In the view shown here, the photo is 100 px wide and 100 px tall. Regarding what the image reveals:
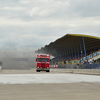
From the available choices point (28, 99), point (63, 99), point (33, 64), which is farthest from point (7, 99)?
point (33, 64)

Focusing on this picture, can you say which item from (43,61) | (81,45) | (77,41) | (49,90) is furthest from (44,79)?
(81,45)

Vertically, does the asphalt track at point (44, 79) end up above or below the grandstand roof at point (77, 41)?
below

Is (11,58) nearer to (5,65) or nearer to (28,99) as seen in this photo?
(5,65)

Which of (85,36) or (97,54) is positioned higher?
(85,36)

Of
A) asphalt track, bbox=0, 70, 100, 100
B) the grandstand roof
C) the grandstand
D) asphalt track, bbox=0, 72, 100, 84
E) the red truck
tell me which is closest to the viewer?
asphalt track, bbox=0, 70, 100, 100

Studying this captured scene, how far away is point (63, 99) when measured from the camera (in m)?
7.82

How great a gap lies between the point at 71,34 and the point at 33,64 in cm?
3946

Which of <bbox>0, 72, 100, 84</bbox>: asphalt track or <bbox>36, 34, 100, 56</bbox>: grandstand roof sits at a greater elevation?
<bbox>36, 34, 100, 56</bbox>: grandstand roof

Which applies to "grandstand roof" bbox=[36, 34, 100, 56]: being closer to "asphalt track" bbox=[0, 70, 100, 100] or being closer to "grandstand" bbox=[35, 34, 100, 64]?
"grandstand" bbox=[35, 34, 100, 64]

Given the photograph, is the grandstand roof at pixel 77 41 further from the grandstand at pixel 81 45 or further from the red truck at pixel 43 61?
the red truck at pixel 43 61

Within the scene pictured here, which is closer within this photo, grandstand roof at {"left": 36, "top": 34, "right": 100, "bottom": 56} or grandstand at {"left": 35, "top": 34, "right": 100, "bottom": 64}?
grandstand at {"left": 35, "top": 34, "right": 100, "bottom": 64}

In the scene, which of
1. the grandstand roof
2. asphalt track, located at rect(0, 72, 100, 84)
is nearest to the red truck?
the grandstand roof

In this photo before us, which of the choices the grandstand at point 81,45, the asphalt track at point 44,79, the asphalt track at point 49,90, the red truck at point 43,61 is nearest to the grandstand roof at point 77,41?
the grandstand at point 81,45

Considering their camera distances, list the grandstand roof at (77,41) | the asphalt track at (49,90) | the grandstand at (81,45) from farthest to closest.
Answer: the grandstand roof at (77,41), the grandstand at (81,45), the asphalt track at (49,90)
